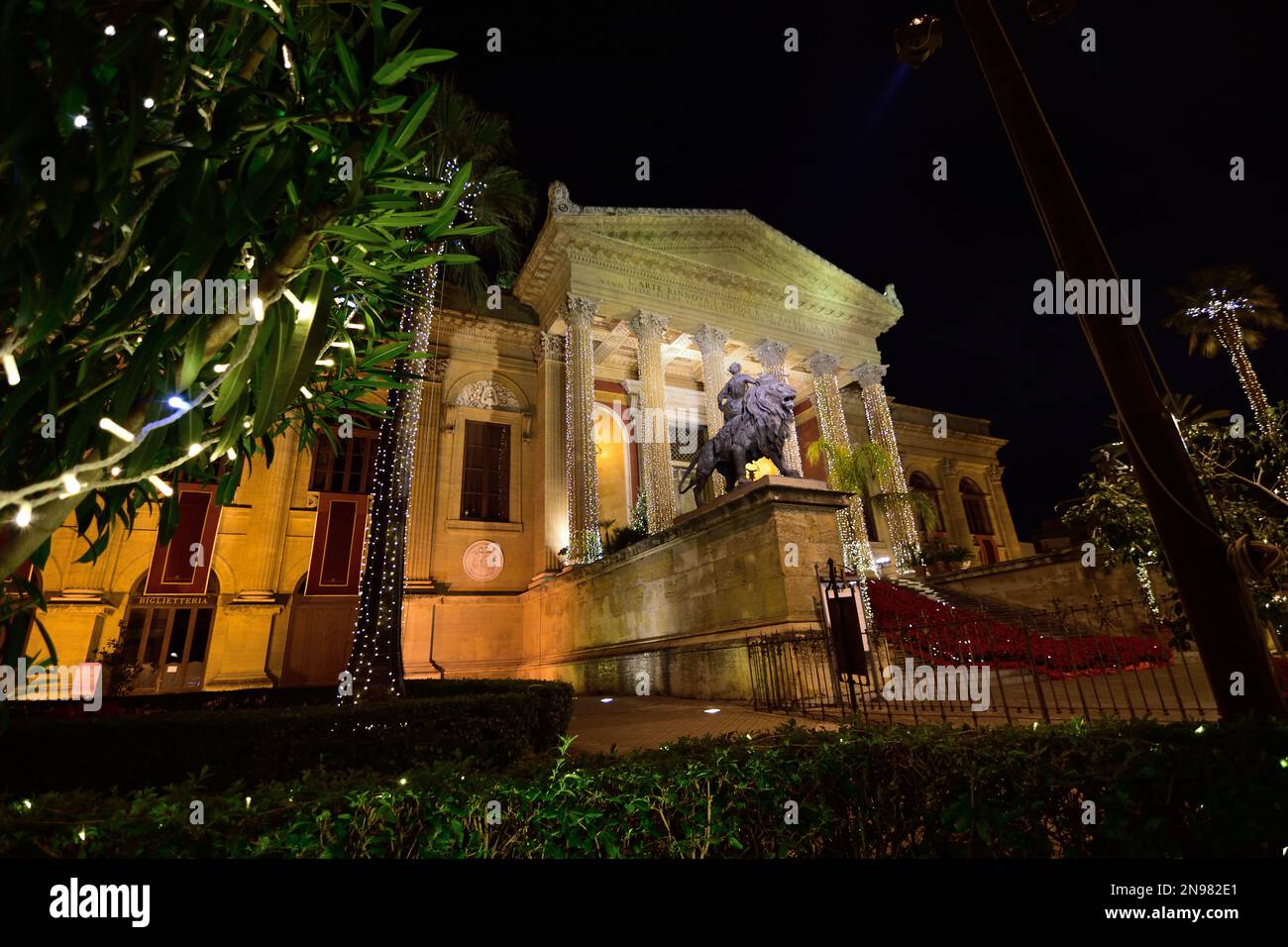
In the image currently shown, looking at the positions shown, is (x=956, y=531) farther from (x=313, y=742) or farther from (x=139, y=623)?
(x=139, y=623)

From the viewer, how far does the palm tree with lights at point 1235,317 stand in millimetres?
17984

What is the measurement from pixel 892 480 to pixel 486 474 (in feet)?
48.4

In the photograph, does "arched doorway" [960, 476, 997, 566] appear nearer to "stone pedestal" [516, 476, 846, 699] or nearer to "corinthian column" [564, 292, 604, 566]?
"corinthian column" [564, 292, 604, 566]

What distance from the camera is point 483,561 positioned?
61.6ft

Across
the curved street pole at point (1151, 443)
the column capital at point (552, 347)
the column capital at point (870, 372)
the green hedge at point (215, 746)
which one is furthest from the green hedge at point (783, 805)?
the column capital at point (870, 372)

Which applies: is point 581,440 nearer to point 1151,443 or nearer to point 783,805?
point 1151,443

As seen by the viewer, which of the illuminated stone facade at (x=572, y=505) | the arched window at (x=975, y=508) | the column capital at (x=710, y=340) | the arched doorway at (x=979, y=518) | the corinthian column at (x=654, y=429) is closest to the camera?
the illuminated stone facade at (x=572, y=505)

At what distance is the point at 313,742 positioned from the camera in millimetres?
5012

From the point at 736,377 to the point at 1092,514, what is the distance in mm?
Answer: 6911

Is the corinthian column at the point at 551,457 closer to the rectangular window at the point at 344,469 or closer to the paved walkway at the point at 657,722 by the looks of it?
the rectangular window at the point at 344,469

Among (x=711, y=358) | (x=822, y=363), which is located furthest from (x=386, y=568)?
(x=822, y=363)

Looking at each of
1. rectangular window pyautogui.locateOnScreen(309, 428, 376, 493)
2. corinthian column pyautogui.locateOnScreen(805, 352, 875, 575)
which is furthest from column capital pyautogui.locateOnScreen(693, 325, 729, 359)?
rectangular window pyautogui.locateOnScreen(309, 428, 376, 493)

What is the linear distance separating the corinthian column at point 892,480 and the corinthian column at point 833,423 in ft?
3.38

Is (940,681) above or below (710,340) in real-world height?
below
